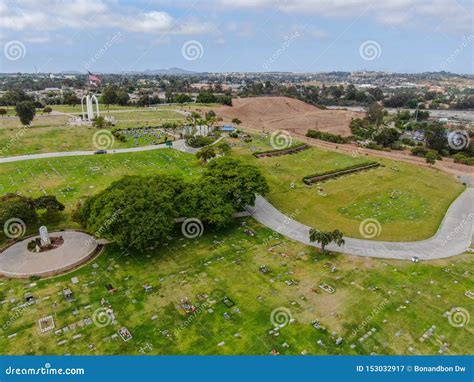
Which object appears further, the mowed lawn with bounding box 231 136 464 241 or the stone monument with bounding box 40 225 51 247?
the mowed lawn with bounding box 231 136 464 241

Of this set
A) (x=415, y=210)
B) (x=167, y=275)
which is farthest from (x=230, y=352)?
(x=415, y=210)

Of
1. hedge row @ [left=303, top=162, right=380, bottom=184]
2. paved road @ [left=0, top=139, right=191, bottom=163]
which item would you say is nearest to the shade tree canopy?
hedge row @ [left=303, top=162, right=380, bottom=184]

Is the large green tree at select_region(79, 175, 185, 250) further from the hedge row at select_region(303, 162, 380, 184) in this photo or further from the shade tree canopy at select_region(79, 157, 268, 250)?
the hedge row at select_region(303, 162, 380, 184)

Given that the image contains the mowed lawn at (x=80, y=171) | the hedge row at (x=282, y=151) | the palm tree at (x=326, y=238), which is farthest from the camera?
the hedge row at (x=282, y=151)

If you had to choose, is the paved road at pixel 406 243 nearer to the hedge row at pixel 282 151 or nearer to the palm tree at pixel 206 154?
the palm tree at pixel 206 154

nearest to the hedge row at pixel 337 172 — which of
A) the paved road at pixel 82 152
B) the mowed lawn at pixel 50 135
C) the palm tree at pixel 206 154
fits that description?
the palm tree at pixel 206 154

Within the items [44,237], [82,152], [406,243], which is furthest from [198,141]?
[406,243]
